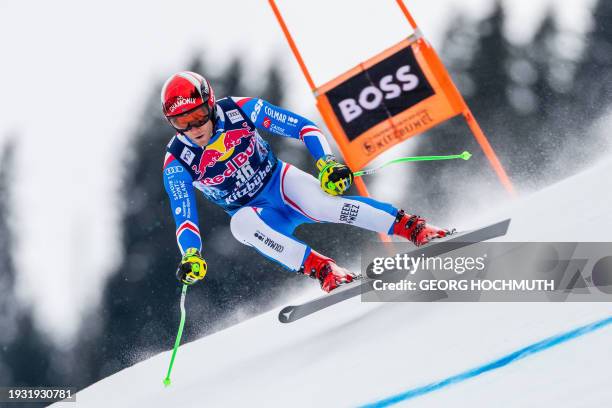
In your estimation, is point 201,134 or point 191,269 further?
point 201,134

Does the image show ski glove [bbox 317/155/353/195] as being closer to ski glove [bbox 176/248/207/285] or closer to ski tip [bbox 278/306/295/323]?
ski tip [bbox 278/306/295/323]

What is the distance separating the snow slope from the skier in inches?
18.3

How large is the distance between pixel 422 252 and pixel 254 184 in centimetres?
111

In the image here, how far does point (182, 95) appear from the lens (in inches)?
148

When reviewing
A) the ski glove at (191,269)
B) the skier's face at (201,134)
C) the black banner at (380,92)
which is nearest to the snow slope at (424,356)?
the ski glove at (191,269)

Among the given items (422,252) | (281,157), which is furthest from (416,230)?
(281,157)

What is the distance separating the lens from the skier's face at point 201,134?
3846 mm

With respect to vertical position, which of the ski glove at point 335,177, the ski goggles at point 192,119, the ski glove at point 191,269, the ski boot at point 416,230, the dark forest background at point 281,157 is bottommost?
the dark forest background at point 281,157

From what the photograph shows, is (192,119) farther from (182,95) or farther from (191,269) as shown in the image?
(191,269)

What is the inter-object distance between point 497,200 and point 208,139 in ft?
20.9

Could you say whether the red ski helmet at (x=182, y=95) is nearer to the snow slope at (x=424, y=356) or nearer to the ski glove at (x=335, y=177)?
the ski glove at (x=335, y=177)

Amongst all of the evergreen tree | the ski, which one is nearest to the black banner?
the ski

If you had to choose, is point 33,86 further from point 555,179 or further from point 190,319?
point 555,179

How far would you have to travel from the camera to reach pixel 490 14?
15172 millimetres
